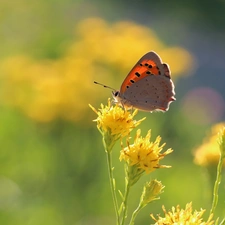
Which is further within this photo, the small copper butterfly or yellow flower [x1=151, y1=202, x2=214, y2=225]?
the small copper butterfly

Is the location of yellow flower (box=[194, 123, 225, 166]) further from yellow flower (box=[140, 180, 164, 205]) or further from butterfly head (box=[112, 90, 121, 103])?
yellow flower (box=[140, 180, 164, 205])

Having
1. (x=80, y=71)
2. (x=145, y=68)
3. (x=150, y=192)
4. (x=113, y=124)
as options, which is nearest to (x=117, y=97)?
(x=145, y=68)

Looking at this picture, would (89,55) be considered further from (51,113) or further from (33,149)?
(51,113)

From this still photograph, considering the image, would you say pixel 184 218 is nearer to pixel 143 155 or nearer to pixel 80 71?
pixel 143 155

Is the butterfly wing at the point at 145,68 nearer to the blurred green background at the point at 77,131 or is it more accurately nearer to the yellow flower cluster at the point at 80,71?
the blurred green background at the point at 77,131

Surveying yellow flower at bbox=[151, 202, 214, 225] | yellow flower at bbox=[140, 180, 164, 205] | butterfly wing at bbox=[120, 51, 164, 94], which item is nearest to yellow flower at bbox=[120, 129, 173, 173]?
yellow flower at bbox=[140, 180, 164, 205]

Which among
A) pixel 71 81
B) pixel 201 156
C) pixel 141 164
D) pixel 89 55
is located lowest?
pixel 141 164

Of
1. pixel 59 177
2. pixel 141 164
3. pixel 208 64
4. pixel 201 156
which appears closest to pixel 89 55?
pixel 59 177
